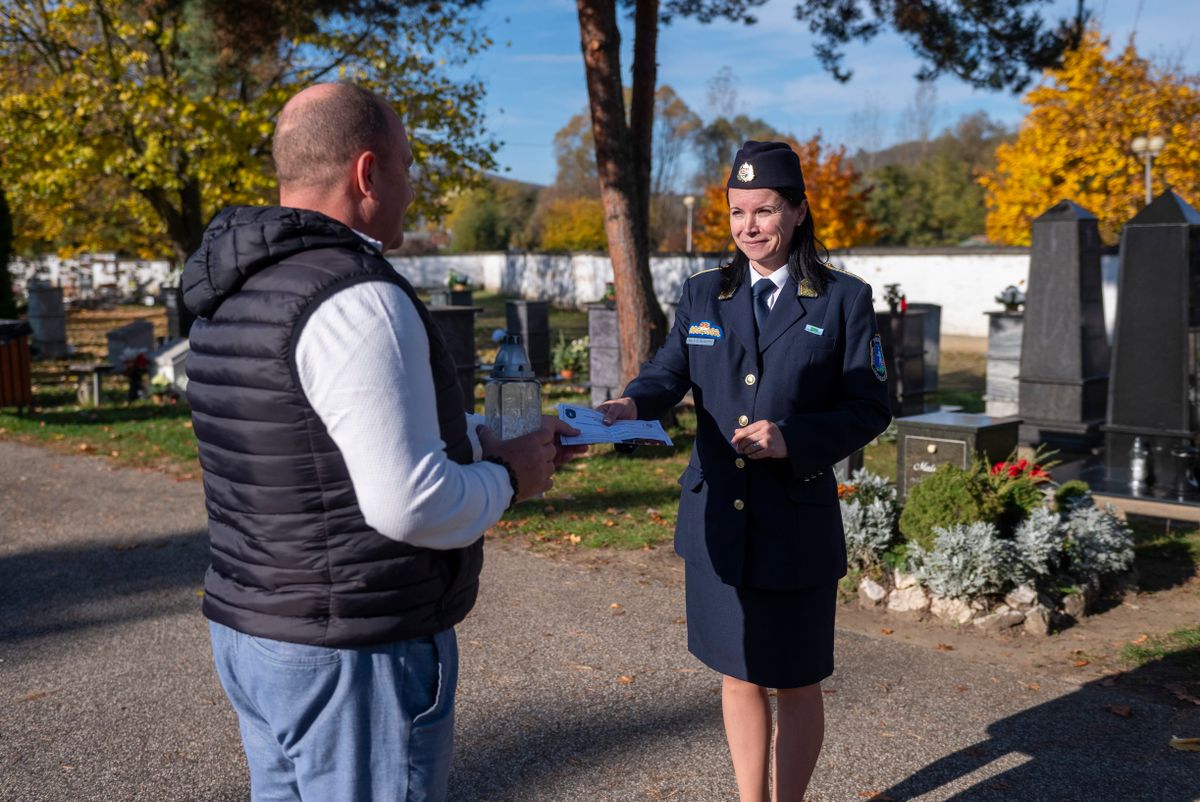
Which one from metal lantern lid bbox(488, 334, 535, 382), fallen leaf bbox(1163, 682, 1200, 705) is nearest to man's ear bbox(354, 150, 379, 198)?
metal lantern lid bbox(488, 334, 535, 382)

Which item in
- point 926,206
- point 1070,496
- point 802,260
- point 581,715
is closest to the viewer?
point 802,260

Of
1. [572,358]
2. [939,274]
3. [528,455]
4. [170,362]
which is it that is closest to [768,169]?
[528,455]

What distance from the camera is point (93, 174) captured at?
19922 millimetres

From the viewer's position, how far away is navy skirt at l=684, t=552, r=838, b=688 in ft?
9.53

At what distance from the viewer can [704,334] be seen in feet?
10.0

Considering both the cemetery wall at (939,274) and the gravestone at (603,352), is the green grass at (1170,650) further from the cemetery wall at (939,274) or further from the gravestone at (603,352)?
the cemetery wall at (939,274)

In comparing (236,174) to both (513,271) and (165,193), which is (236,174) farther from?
(513,271)

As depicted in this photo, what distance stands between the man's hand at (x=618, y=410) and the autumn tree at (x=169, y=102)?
14.6 m

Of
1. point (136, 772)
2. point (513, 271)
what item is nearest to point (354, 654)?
point (136, 772)

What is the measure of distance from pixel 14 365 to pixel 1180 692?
12.5 m

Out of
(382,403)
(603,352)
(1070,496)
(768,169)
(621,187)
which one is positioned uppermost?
(621,187)

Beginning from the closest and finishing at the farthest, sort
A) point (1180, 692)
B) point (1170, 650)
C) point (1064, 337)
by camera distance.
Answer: point (1180, 692) < point (1170, 650) < point (1064, 337)

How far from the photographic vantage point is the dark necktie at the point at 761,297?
3004 millimetres

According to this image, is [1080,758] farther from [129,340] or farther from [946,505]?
[129,340]
